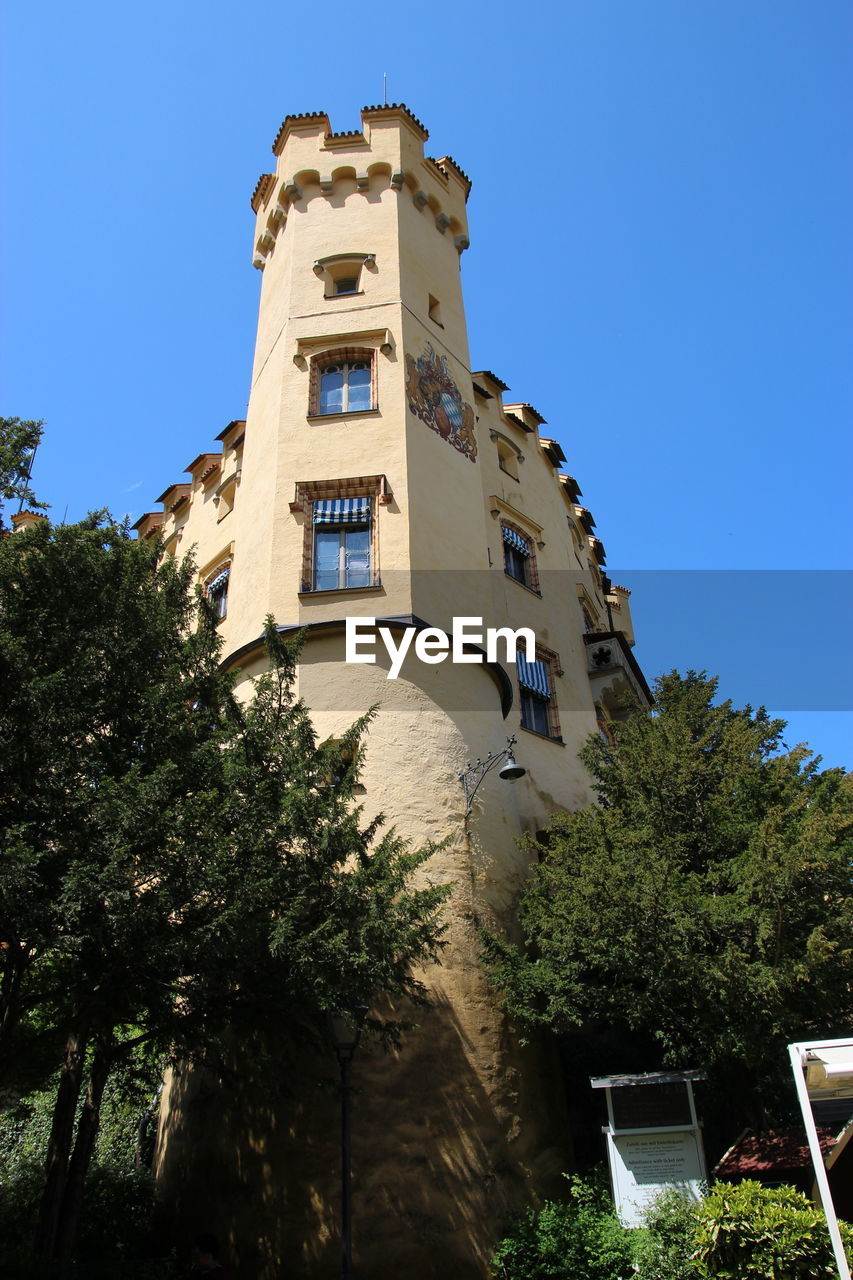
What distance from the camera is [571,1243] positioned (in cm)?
1081

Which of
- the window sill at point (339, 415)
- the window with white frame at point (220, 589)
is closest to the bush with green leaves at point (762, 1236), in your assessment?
the window sill at point (339, 415)

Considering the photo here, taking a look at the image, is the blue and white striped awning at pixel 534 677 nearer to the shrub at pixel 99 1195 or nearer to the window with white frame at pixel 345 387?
the window with white frame at pixel 345 387

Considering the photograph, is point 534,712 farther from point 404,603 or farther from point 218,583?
point 218,583

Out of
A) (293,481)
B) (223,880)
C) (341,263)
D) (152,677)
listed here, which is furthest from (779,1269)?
(341,263)

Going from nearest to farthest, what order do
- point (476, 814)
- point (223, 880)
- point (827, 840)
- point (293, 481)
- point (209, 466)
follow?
point (223, 880), point (827, 840), point (476, 814), point (293, 481), point (209, 466)

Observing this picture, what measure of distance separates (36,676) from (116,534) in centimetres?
308

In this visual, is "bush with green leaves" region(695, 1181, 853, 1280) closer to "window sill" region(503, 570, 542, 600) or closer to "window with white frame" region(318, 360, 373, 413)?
"window sill" region(503, 570, 542, 600)

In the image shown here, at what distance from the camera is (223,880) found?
981 centimetres

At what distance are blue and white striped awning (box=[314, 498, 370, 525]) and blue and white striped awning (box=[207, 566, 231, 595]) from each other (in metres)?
4.01

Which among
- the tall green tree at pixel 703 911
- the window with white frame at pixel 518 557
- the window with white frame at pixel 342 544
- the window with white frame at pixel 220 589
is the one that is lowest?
the tall green tree at pixel 703 911

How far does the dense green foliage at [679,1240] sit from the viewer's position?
8.79m

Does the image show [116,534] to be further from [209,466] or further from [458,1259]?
[209,466]

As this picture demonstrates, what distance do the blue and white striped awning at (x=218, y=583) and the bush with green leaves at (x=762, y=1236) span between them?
1546 centimetres

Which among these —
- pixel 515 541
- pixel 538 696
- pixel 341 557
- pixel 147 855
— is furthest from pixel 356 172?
pixel 147 855
